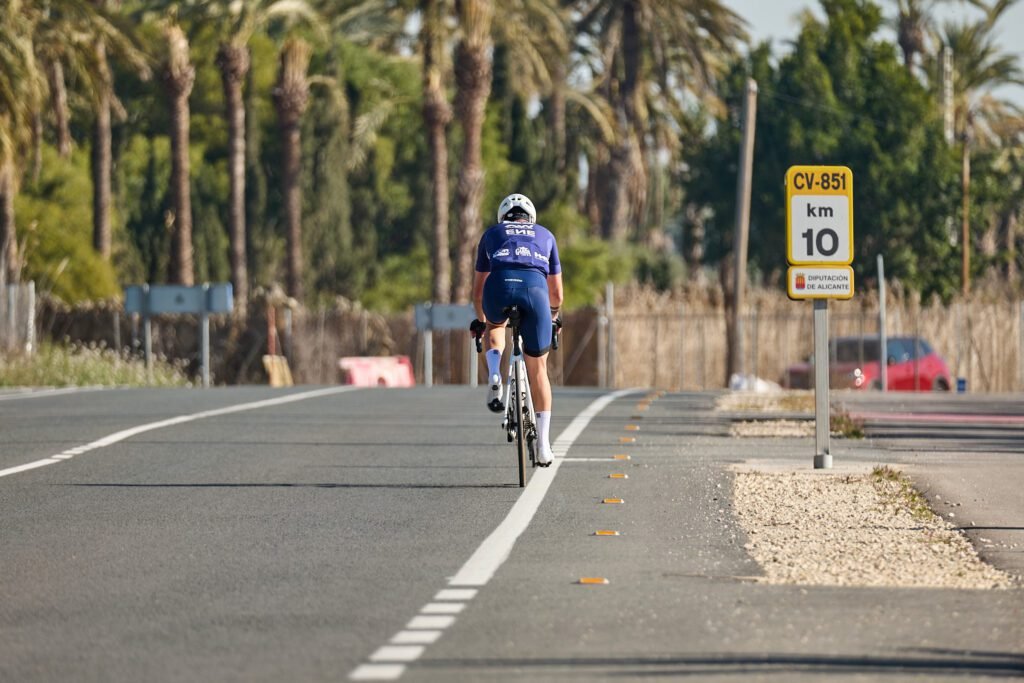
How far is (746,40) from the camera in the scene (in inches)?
2067

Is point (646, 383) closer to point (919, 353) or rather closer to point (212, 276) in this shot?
point (919, 353)

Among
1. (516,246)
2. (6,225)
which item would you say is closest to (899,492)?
(516,246)

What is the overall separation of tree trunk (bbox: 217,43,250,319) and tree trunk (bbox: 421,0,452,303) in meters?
4.25

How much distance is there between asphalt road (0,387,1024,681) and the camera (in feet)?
23.7

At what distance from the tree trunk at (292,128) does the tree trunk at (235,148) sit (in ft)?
5.81

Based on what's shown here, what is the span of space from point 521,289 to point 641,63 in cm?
4266

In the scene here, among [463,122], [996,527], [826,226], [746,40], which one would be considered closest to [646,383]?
[463,122]

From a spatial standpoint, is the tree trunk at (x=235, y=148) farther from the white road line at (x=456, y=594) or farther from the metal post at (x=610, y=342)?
the white road line at (x=456, y=594)

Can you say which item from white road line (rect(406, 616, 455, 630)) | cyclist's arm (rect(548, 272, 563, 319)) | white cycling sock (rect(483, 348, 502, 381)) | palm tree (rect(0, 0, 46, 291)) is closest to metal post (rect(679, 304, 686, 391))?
palm tree (rect(0, 0, 46, 291))

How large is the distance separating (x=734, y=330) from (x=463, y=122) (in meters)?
8.05

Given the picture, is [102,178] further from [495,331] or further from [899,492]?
[899,492]

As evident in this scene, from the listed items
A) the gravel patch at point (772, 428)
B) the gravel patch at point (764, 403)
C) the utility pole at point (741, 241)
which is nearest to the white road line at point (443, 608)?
the gravel patch at point (772, 428)

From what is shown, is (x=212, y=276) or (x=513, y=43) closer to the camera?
(x=513, y=43)

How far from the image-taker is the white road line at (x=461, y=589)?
7.17m
